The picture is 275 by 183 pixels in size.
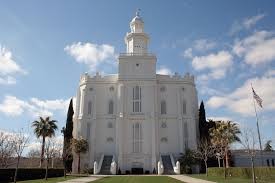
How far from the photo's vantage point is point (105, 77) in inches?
2687

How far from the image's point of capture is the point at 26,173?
37500 millimetres

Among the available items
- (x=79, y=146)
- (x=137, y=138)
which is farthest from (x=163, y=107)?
(x=79, y=146)

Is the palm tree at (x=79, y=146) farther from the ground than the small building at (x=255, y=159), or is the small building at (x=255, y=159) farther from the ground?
the palm tree at (x=79, y=146)

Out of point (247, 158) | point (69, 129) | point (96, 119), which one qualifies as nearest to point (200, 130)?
point (247, 158)

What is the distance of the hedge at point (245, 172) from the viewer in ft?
107

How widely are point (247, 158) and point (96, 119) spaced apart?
31482 millimetres

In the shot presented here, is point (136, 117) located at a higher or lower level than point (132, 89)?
lower

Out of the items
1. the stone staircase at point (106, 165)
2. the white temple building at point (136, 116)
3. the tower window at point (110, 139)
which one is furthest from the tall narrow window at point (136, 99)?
the stone staircase at point (106, 165)

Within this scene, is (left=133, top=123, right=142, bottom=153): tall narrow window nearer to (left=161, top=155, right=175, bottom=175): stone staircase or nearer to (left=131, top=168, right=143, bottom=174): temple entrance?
(left=131, top=168, right=143, bottom=174): temple entrance

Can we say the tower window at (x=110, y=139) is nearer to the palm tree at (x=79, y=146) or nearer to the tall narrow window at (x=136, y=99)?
the palm tree at (x=79, y=146)

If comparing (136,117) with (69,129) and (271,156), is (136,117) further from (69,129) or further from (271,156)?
(271,156)

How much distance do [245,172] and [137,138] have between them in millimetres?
27931

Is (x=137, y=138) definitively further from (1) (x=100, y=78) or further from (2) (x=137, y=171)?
(1) (x=100, y=78)

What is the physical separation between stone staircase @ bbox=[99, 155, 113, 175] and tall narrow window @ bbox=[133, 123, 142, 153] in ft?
17.0
